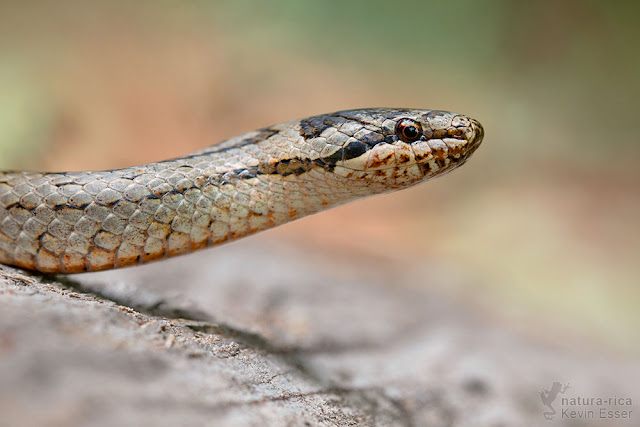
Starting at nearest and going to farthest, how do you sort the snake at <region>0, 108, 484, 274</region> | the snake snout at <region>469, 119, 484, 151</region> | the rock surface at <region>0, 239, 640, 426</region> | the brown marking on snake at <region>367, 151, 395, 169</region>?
1. the rock surface at <region>0, 239, 640, 426</region>
2. the snake at <region>0, 108, 484, 274</region>
3. the brown marking on snake at <region>367, 151, 395, 169</region>
4. the snake snout at <region>469, 119, 484, 151</region>

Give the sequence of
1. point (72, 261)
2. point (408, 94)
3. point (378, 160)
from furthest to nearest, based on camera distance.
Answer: point (408, 94), point (378, 160), point (72, 261)

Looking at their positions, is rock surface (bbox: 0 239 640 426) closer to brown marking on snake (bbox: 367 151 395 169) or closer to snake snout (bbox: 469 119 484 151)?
brown marking on snake (bbox: 367 151 395 169)

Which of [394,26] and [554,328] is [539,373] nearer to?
[554,328]

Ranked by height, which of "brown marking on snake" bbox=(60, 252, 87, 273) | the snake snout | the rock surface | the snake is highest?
the snake snout

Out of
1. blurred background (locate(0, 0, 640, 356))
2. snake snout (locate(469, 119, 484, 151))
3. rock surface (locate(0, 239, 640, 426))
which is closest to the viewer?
rock surface (locate(0, 239, 640, 426))

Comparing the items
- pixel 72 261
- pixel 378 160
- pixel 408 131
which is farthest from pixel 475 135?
pixel 72 261

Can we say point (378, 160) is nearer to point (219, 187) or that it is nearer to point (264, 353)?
point (219, 187)

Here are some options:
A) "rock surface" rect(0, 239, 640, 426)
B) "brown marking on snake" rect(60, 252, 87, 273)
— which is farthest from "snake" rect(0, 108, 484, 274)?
"rock surface" rect(0, 239, 640, 426)
